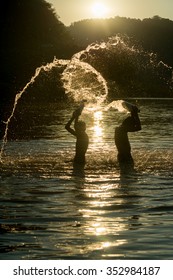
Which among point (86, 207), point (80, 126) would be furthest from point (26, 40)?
point (86, 207)

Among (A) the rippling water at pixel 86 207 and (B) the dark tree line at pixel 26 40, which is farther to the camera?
(B) the dark tree line at pixel 26 40

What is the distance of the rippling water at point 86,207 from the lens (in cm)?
1142

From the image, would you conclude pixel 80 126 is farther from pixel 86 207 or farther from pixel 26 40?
pixel 26 40

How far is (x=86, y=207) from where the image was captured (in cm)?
1481

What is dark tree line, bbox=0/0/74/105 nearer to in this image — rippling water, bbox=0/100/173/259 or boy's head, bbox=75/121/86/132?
rippling water, bbox=0/100/173/259

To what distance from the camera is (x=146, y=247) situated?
37.4ft

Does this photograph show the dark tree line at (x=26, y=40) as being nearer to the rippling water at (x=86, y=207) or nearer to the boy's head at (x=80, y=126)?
the rippling water at (x=86, y=207)

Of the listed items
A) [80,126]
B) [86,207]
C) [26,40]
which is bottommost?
[86,207]

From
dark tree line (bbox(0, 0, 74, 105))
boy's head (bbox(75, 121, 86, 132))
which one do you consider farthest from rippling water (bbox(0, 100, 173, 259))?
dark tree line (bbox(0, 0, 74, 105))

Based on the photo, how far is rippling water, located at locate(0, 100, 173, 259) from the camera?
37.5 ft

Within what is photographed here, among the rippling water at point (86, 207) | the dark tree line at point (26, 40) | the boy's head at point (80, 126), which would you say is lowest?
the rippling water at point (86, 207)

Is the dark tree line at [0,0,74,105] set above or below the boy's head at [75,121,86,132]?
above

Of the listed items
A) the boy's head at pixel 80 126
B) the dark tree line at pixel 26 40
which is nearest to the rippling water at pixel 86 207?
the boy's head at pixel 80 126
